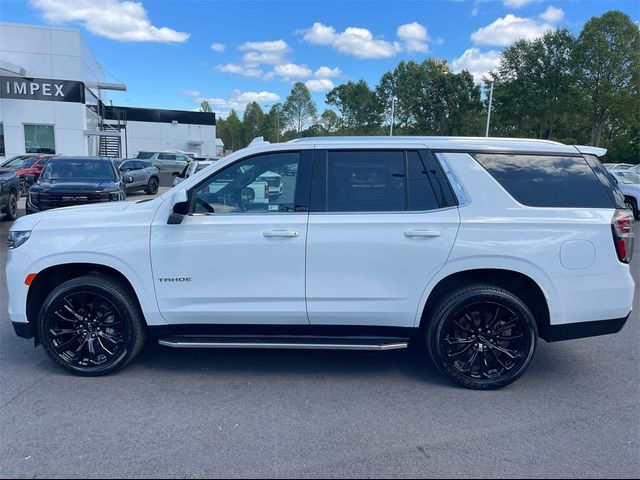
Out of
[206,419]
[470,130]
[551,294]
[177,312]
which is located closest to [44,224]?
[177,312]

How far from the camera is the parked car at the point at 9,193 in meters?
11.5

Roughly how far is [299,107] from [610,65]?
54017mm

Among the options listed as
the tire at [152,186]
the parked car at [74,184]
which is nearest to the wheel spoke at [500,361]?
the parked car at [74,184]

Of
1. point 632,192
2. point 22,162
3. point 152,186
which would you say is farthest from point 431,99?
point 22,162

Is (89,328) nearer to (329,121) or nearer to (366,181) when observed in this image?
(366,181)

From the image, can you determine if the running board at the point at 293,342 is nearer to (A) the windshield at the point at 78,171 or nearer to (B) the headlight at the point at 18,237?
(B) the headlight at the point at 18,237

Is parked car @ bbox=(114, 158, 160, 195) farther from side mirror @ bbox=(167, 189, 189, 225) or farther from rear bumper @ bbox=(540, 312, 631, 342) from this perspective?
rear bumper @ bbox=(540, 312, 631, 342)

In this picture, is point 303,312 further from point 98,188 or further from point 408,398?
point 98,188

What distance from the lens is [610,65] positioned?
33094 millimetres

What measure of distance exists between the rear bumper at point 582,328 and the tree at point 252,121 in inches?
3524

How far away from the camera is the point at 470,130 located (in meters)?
48.0

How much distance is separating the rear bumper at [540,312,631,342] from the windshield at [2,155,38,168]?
22.5 meters

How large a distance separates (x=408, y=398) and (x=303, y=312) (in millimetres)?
1027

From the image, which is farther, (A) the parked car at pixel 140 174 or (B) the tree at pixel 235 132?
(B) the tree at pixel 235 132
